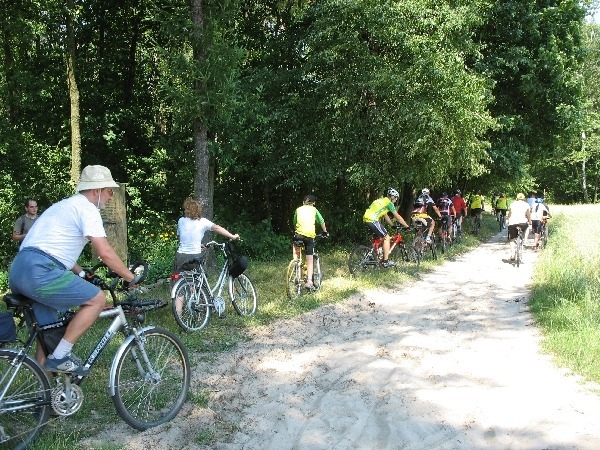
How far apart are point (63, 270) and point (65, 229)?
1.07ft

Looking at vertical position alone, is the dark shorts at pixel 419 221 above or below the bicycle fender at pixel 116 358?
above

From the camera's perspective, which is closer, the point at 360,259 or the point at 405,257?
the point at 360,259

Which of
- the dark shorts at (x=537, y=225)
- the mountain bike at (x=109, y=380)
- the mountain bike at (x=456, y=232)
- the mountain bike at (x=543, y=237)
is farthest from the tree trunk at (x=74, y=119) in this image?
the mountain bike at (x=543, y=237)

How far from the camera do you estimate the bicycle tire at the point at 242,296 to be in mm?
8469

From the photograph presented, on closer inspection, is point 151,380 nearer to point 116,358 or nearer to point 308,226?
point 116,358

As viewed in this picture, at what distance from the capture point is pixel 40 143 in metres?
17.8

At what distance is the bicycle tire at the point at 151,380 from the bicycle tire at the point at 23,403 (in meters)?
0.53

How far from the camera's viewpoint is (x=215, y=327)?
25.8 feet

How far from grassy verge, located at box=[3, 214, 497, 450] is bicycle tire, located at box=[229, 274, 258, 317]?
158mm

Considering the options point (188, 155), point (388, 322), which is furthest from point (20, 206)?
point (388, 322)

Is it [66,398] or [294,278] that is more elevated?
[66,398]

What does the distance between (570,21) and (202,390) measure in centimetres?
2068

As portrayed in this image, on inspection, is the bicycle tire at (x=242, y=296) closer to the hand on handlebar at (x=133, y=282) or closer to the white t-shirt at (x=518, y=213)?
the hand on handlebar at (x=133, y=282)

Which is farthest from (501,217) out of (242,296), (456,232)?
(242,296)
